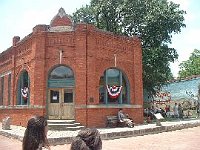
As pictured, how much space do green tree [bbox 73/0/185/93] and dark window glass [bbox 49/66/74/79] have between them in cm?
956

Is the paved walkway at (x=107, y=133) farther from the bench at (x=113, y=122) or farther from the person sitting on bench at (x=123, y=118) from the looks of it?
the bench at (x=113, y=122)

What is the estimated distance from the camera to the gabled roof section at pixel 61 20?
2297cm

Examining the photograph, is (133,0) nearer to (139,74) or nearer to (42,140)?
(139,74)

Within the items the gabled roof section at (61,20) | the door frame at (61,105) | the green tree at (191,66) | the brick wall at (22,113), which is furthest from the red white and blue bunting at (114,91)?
the green tree at (191,66)

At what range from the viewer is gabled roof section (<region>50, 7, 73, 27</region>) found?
23.0 m

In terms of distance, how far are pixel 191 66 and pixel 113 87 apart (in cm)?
4838

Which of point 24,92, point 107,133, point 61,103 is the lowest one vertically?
point 107,133

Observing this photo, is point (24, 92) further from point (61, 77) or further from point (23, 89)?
point (61, 77)

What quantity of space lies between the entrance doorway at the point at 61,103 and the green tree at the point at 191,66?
159 ft

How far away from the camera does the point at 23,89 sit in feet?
77.3

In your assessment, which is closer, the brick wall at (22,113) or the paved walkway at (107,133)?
the paved walkway at (107,133)

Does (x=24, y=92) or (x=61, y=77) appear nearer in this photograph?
(x=61, y=77)

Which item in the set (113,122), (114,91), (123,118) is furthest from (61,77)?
(123,118)

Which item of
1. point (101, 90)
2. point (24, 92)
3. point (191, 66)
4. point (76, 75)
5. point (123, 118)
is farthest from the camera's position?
point (191, 66)
